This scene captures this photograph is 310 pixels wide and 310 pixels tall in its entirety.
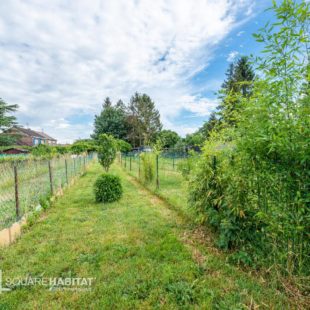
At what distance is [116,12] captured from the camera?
4965 mm

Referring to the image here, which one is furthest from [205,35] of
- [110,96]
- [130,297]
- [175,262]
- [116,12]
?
[110,96]

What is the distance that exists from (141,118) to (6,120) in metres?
20.6

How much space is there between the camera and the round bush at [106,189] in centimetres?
514

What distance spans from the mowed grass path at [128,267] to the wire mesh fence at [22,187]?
0.46 m

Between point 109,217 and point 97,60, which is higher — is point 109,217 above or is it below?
below

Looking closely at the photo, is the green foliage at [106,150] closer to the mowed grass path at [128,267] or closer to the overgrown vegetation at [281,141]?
the mowed grass path at [128,267]

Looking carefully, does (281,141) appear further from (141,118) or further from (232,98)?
(141,118)

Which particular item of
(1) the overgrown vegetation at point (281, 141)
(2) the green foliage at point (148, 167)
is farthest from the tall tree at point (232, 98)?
(2) the green foliage at point (148, 167)

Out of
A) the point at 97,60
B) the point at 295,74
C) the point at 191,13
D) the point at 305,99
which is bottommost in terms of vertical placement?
the point at 305,99

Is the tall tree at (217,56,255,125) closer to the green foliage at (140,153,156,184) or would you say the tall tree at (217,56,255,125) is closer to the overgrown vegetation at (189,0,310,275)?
the overgrown vegetation at (189,0,310,275)

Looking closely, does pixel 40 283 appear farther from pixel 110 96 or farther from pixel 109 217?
pixel 110 96

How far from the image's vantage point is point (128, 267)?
2.25 m

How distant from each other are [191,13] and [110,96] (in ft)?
139

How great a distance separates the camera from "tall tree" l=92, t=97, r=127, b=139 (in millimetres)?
→ 35688
